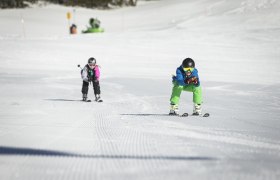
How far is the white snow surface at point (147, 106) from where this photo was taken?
3566 mm

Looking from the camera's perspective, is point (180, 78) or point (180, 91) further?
point (180, 91)

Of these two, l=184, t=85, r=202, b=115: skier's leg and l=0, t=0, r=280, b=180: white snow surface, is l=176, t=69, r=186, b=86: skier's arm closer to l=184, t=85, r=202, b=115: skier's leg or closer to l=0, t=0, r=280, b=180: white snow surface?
l=184, t=85, r=202, b=115: skier's leg

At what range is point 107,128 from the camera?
5.65 metres

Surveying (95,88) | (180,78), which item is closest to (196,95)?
(180,78)

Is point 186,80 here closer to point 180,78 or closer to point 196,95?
point 180,78

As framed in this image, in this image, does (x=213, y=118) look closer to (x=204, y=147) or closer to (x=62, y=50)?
(x=204, y=147)

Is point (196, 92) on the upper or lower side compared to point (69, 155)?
upper

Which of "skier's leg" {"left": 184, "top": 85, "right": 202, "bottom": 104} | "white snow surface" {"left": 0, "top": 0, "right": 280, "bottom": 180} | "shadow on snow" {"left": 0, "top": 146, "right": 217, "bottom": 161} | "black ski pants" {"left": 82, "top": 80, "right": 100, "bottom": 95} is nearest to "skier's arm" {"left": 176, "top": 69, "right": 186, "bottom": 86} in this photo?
"skier's leg" {"left": 184, "top": 85, "right": 202, "bottom": 104}

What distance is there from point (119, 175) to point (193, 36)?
23775mm

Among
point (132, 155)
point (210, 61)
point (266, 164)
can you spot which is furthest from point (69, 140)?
point (210, 61)

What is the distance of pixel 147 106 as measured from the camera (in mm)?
9000

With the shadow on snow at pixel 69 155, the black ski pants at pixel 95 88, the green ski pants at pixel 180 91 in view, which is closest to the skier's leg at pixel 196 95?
the green ski pants at pixel 180 91

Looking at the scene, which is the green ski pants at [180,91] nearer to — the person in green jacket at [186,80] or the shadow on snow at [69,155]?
the person in green jacket at [186,80]

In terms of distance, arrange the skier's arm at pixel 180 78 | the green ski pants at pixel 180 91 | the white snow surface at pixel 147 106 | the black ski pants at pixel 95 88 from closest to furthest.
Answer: the white snow surface at pixel 147 106
the skier's arm at pixel 180 78
the green ski pants at pixel 180 91
the black ski pants at pixel 95 88
